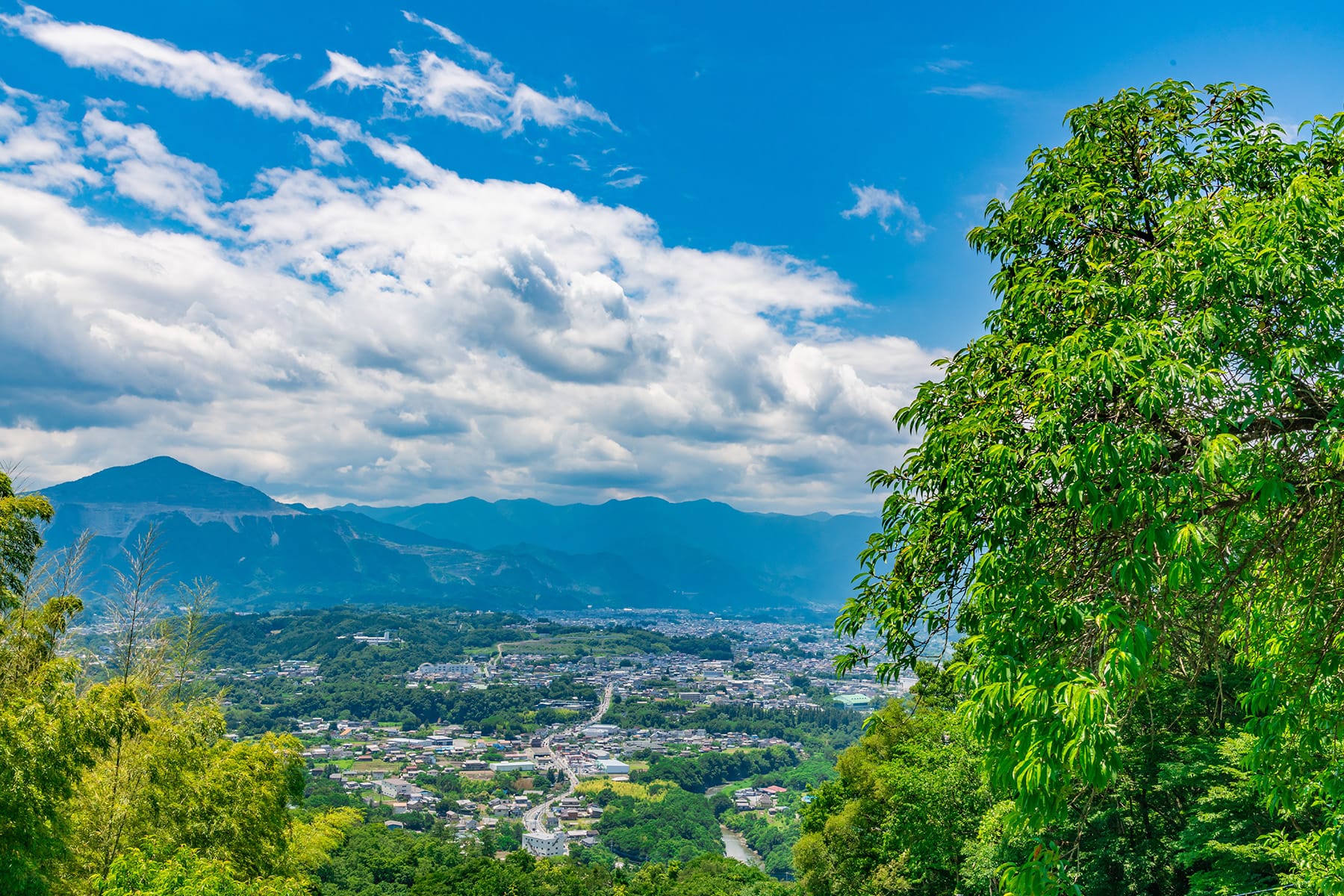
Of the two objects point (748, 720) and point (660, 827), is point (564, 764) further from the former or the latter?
point (748, 720)

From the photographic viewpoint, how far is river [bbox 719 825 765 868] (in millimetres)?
42812

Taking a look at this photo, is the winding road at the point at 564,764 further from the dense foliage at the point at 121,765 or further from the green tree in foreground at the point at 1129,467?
the green tree in foreground at the point at 1129,467

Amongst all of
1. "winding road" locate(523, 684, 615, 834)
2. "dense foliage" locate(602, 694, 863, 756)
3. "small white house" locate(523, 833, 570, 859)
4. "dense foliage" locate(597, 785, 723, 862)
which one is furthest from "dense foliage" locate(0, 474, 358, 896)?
"dense foliage" locate(602, 694, 863, 756)

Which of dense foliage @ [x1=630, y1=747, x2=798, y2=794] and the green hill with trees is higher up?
the green hill with trees

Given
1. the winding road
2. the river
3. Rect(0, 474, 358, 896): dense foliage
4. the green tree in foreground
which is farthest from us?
the winding road

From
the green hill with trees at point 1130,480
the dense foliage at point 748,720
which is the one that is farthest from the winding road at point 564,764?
the green hill with trees at point 1130,480

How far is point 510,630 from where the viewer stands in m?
144

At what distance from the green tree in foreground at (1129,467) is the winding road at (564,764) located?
50.9 metres

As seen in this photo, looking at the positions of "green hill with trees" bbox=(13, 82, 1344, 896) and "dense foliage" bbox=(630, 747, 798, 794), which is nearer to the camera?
"green hill with trees" bbox=(13, 82, 1344, 896)

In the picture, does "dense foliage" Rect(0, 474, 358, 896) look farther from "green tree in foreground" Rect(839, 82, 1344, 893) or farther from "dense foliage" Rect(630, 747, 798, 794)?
"dense foliage" Rect(630, 747, 798, 794)

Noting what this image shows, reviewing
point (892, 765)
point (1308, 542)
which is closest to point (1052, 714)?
point (1308, 542)

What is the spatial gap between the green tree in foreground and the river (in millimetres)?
42601

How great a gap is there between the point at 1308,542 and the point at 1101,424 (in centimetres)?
178

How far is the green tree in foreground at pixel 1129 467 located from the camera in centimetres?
263
